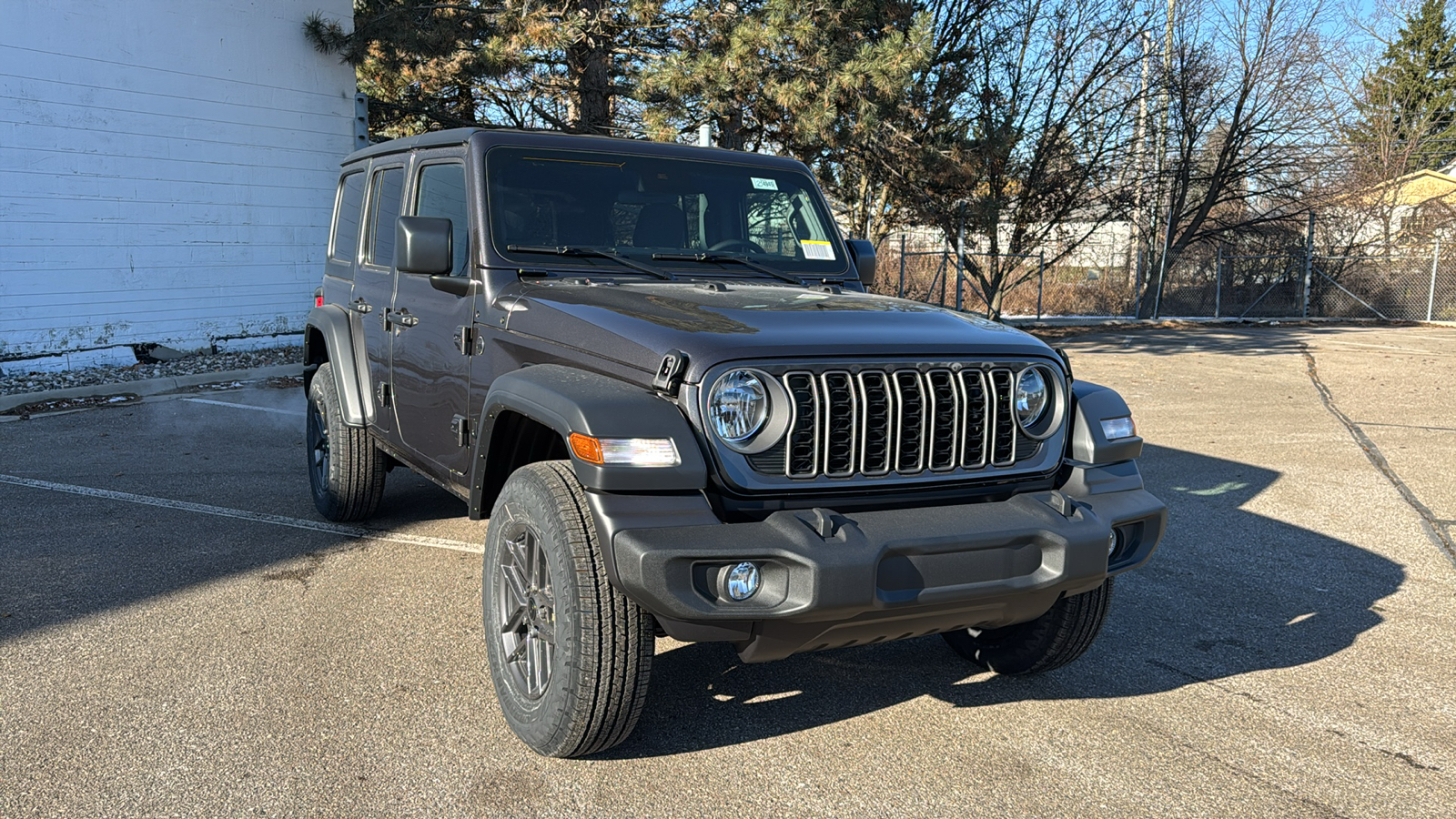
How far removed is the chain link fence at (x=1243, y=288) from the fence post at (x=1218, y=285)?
2 centimetres

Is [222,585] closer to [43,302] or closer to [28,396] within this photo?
[28,396]

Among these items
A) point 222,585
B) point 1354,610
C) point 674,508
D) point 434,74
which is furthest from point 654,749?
point 434,74

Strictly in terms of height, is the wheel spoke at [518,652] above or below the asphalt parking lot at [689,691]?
above

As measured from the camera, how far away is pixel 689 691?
151 inches

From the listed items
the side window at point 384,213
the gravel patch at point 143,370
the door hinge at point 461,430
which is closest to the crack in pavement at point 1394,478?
the door hinge at point 461,430

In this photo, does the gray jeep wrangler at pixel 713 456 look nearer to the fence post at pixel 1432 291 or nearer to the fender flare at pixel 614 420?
the fender flare at pixel 614 420

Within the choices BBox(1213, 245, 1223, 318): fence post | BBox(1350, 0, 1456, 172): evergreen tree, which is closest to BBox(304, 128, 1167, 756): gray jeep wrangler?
BBox(1213, 245, 1223, 318): fence post

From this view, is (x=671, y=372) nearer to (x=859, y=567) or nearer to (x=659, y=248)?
(x=859, y=567)

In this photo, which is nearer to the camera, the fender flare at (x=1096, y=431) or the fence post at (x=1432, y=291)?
the fender flare at (x=1096, y=431)

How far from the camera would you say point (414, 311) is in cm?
469

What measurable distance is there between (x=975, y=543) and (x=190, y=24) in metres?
13.3

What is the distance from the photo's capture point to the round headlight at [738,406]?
3.01m

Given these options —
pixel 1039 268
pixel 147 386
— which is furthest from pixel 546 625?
pixel 1039 268

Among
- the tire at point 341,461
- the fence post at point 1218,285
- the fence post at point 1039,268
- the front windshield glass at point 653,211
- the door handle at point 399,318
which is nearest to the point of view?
the front windshield glass at point 653,211
